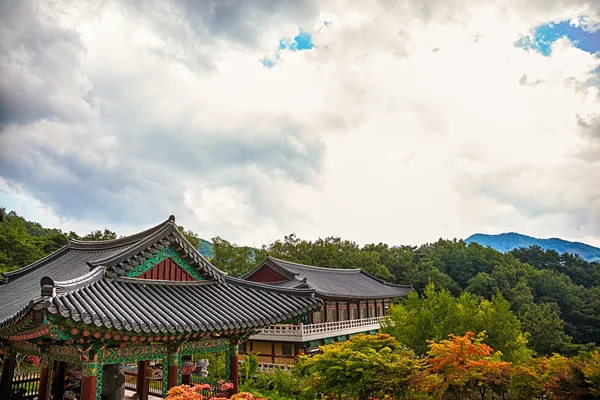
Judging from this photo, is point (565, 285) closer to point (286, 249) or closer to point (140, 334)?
point (286, 249)

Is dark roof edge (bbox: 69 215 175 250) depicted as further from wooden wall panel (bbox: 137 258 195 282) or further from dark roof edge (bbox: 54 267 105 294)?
dark roof edge (bbox: 54 267 105 294)

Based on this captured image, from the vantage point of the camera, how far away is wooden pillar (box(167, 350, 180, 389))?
31.9ft

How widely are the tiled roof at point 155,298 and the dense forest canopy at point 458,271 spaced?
2234 cm

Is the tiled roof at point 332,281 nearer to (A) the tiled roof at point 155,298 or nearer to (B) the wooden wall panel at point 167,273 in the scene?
(A) the tiled roof at point 155,298

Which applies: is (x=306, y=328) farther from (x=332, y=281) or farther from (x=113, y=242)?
(x=113, y=242)

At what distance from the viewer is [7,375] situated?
1252 cm

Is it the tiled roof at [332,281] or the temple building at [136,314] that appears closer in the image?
the temple building at [136,314]

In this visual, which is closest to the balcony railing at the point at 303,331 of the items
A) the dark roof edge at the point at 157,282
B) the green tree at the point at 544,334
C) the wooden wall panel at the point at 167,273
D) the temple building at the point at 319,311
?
the temple building at the point at 319,311

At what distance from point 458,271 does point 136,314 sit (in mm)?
71296

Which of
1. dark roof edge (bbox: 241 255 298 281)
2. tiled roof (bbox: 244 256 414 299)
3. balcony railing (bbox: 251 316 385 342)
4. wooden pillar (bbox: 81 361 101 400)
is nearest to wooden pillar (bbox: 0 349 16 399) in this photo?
wooden pillar (bbox: 81 361 101 400)

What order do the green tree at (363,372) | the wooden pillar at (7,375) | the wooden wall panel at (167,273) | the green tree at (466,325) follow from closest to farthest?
1. the wooden wall panel at (167,273)
2. the wooden pillar at (7,375)
3. the green tree at (363,372)
4. the green tree at (466,325)

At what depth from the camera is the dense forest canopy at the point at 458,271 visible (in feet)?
144

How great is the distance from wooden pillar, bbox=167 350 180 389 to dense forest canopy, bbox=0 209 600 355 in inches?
947

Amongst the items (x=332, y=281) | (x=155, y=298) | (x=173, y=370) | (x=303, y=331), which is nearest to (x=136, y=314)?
(x=155, y=298)
